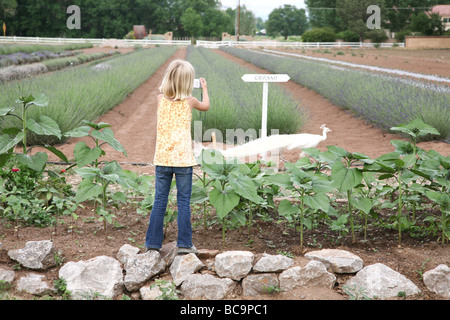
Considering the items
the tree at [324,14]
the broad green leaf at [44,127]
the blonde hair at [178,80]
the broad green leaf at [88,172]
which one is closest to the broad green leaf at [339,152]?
the blonde hair at [178,80]

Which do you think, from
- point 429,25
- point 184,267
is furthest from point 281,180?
point 429,25

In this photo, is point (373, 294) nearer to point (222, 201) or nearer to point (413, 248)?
point (413, 248)

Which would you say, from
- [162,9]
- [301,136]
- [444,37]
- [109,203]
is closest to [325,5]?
[162,9]

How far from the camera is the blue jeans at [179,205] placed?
296cm

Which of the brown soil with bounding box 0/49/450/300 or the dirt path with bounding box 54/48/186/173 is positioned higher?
the dirt path with bounding box 54/48/186/173

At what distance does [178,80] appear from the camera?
2.94m

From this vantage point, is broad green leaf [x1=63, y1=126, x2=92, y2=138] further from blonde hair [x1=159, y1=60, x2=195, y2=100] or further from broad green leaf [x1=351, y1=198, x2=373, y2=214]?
broad green leaf [x1=351, y1=198, x2=373, y2=214]

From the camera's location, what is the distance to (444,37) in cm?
2867

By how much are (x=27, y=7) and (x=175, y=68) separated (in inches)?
2426

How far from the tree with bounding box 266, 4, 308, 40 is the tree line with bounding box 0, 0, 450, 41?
1466cm

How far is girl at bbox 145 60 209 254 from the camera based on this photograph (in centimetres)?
295

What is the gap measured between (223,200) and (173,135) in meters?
0.50

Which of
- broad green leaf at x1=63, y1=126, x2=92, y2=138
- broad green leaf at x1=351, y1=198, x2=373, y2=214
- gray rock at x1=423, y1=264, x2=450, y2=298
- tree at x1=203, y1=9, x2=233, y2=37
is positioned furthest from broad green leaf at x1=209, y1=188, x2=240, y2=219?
tree at x1=203, y1=9, x2=233, y2=37

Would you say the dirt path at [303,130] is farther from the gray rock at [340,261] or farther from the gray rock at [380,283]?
the gray rock at [380,283]
